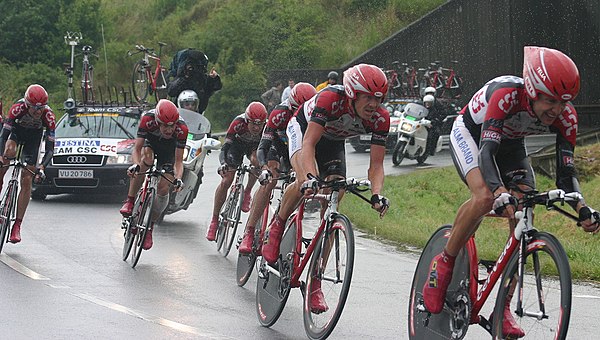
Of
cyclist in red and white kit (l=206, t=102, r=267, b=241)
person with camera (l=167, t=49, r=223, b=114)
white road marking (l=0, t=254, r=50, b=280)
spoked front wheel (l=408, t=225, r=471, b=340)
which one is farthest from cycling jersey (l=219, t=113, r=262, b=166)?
person with camera (l=167, t=49, r=223, b=114)

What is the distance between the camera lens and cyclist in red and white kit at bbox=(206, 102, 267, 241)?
14781 mm

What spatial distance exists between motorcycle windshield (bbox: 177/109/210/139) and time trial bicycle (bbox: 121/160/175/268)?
4.91 metres

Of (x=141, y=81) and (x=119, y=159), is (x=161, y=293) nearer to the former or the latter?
(x=119, y=159)

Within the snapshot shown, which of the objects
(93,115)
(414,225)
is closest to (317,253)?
(414,225)

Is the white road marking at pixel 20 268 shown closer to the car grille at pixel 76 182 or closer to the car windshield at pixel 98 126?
the car grille at pixel 76 182

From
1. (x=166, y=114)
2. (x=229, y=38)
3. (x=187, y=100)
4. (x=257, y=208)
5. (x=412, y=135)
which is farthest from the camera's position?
(x=229, y=38)

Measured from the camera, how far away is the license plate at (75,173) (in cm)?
2038

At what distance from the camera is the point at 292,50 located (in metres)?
52.2

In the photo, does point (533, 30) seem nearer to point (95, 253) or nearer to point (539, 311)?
point (95, 253)

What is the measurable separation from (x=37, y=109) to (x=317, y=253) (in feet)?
22.7

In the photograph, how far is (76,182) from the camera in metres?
20.4

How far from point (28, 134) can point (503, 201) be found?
9412 mm

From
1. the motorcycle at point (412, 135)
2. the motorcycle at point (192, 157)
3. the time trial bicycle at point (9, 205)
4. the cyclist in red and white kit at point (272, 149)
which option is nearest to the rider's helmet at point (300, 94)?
the cyclist in red and white kit at point (272, 149)

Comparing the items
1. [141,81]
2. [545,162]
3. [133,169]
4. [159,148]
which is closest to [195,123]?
[159,148]
